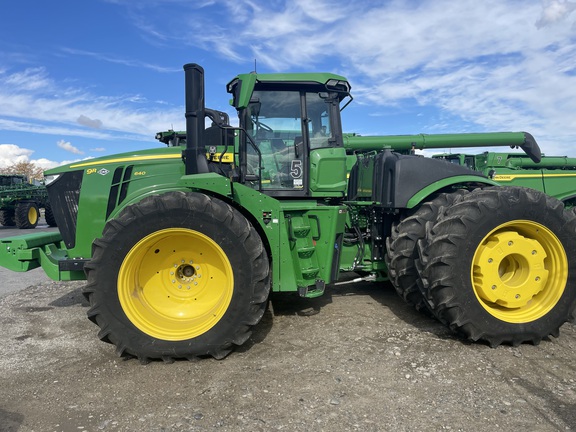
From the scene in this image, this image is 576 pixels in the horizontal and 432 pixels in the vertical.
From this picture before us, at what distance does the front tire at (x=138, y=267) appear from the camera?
360cm

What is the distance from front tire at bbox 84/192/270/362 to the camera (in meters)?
3.60

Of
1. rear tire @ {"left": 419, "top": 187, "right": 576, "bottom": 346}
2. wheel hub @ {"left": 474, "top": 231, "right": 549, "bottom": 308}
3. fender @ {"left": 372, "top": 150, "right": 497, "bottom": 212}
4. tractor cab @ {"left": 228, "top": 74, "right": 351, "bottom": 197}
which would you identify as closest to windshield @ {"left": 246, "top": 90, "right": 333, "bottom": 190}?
tractor cab @ {"left": 228, "top": 74, "right": 351, "bottom": 197}

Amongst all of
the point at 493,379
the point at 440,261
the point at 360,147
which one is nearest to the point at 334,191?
the point at 440,261

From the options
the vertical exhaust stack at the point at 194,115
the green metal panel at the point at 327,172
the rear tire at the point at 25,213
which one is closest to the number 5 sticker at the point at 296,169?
the green metal panel at the point at 327,172

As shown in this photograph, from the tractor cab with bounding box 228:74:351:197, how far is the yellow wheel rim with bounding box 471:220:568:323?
5.56 feet

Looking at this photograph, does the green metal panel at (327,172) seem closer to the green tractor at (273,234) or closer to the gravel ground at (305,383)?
the green tractor at (273,234)

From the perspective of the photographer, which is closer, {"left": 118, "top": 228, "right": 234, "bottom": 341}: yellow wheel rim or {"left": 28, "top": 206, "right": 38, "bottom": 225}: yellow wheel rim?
{"left": 118, "top": 228, "right": 234, "bottom": 341}: yellow wheel rim

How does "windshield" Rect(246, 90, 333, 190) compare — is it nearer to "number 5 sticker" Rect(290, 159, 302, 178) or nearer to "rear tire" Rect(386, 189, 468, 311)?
"number 5 sticker" Rect(290, 159, 302, 178)

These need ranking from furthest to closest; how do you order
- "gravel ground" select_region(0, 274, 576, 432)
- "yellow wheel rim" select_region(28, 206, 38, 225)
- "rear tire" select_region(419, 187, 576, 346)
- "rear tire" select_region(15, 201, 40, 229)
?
"yellow wheel rim" select_region(28, 206, 38, 225), "rear tire" select_region(15, 201, 40, 229), "rear tire" select_region(419, 187, 576, 346), "gravel ground" select_region(0, 274, 576, 432)

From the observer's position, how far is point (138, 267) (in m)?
3.86

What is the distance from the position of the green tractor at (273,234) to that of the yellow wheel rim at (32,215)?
17.0 metres

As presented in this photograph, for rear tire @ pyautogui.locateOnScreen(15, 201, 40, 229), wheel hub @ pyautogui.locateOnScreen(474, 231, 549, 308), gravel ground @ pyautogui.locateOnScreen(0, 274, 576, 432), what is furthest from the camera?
rear tire @ pyautogui.locateOnScreen(15, 201, 40, 229)

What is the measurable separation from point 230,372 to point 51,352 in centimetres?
189

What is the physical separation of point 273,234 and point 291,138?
125cm
